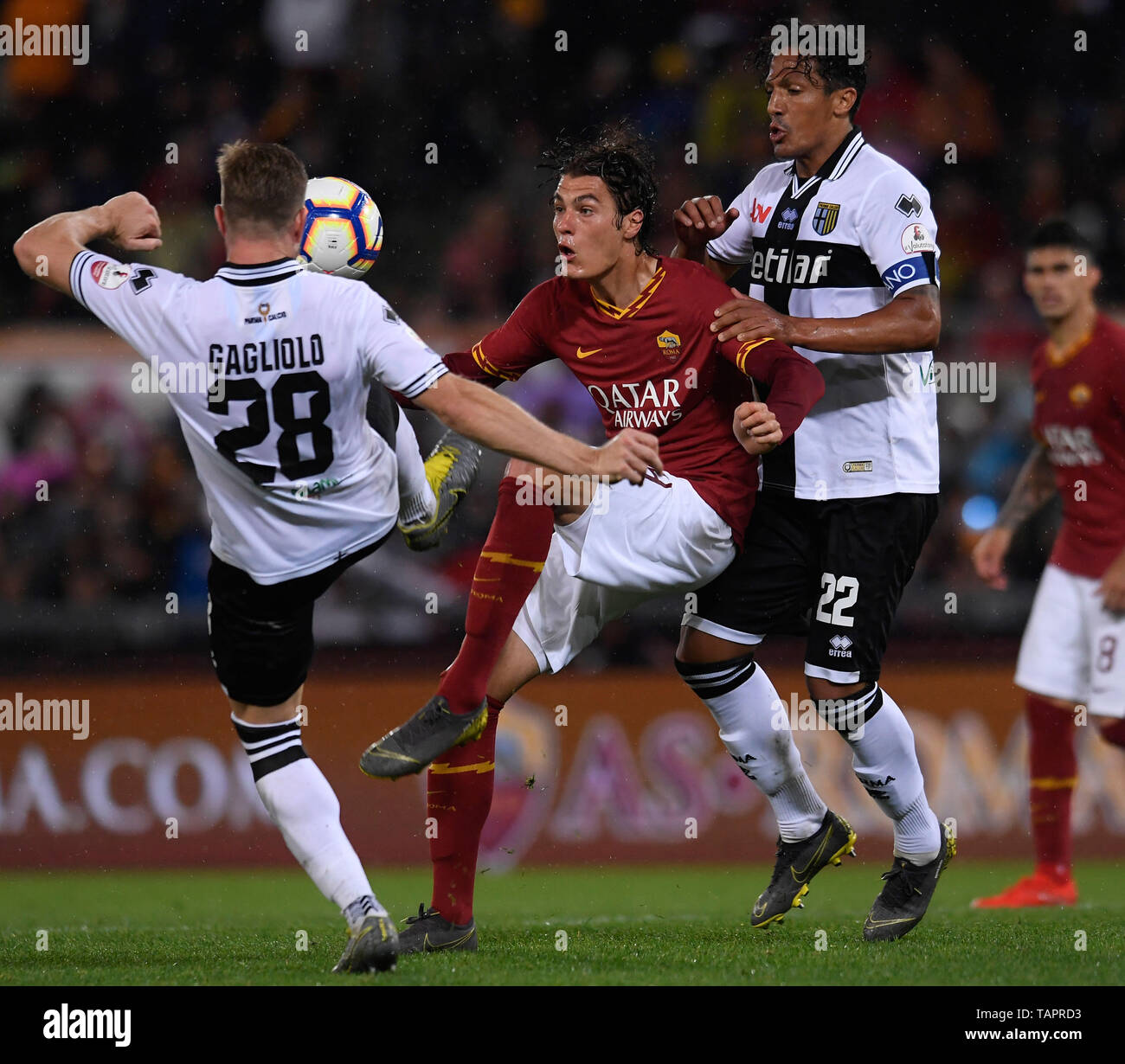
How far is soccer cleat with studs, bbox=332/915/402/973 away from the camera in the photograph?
4008mm

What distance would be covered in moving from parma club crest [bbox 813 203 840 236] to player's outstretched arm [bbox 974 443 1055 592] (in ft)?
8.20

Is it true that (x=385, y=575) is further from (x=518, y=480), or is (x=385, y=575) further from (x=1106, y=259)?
(x=1106, y=259)

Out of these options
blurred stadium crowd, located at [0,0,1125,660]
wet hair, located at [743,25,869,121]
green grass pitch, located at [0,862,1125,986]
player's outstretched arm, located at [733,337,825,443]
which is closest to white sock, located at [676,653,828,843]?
green grass pitch, located at [0,862,1125,986]

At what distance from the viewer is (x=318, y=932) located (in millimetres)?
5500

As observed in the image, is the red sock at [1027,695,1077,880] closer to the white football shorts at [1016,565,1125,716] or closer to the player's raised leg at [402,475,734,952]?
the white football shorts at [1016,565,1125,716]

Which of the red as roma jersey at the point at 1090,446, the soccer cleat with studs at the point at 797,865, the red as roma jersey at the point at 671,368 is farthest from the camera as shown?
the red as roma jersey at the point at 1090,446

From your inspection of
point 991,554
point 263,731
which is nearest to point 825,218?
point 263,731

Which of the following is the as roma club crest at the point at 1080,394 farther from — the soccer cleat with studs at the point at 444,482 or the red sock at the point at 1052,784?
the soccer cleat with studs at the point at 444,482

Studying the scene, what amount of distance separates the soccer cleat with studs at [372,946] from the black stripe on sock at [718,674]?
141 centimetres

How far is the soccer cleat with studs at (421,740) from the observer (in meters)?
4.47

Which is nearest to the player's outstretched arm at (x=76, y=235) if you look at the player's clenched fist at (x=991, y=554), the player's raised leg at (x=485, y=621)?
the player's raised leg at (x=485, y=621)

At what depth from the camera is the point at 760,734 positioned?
4.99m

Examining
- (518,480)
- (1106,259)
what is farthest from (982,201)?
(518,480)

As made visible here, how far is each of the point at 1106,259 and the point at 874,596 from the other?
640 cm
